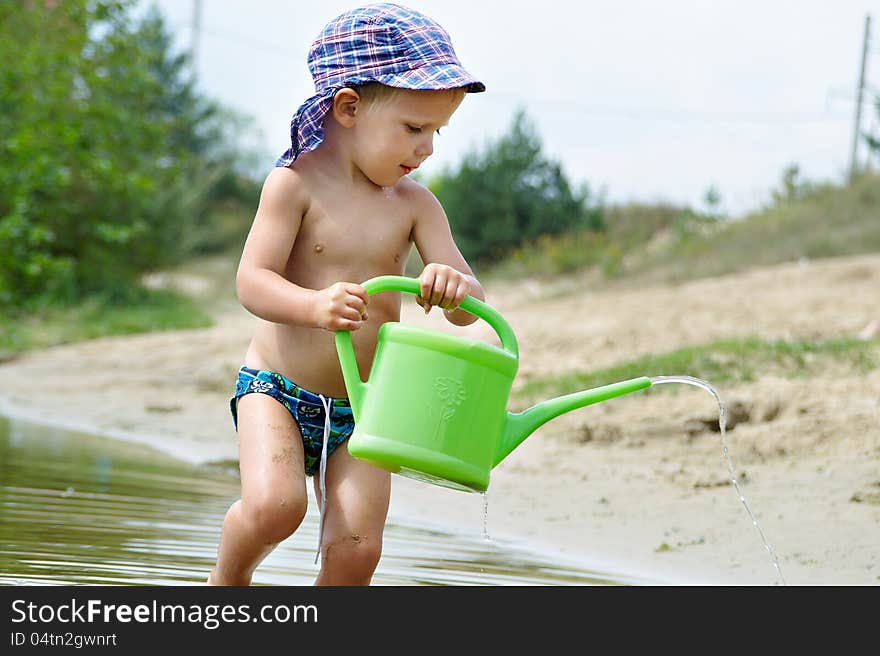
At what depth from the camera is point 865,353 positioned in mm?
5887

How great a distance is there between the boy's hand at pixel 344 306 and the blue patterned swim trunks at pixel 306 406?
0.32 metres

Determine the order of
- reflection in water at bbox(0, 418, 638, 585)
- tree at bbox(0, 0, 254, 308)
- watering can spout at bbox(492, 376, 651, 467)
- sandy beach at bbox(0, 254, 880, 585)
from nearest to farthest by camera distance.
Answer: watering can spout at bbox(492, 376, 651, 467), reflection in water at bbox(0, 418, 638, 585), sandy beach at bbox(0, 254, 880, 585), tree at bbox(0, 0, 254, 308)

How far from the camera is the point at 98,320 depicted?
40.9 ft

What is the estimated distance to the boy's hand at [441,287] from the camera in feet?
7.84

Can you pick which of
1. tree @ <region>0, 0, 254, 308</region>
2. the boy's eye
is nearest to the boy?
the boy's eye

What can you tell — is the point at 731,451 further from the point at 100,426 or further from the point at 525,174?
the point at 525,174

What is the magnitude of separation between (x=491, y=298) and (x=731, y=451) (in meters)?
7.25

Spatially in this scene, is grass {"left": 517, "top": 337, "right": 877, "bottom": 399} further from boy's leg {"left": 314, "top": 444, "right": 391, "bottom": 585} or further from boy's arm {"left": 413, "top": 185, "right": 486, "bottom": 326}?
boy's leg {"left": 314, "top": 444, "right": 391, "bottom": 585}

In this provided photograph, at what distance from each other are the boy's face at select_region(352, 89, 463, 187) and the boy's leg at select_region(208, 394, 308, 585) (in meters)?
0.56

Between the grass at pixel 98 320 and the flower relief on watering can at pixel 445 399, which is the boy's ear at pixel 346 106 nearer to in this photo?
the flower relief on watering can at pixel 445 399

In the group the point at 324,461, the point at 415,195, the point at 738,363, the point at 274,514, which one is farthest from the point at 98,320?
the point at 274,514

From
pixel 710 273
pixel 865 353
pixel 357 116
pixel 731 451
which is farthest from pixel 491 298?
pixel 357 116

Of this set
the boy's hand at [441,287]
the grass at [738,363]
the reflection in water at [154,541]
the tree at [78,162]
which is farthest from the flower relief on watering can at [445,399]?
the tree at [78,162]

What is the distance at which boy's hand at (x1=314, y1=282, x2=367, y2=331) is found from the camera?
93.2 inches
